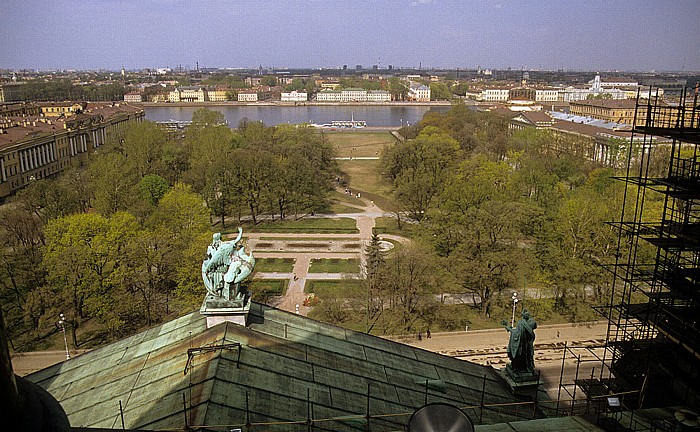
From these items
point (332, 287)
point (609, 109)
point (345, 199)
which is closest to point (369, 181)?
point (345, 199)

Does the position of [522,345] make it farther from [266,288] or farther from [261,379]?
[266,288]

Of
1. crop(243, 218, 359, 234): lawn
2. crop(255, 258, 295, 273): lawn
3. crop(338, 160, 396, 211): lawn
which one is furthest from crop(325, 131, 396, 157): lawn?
crop(255, 258, 295, 273): lawn

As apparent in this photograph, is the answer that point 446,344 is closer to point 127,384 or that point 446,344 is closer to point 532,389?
point 532,389

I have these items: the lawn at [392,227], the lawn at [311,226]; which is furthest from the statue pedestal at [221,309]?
the lawn at [311,226]

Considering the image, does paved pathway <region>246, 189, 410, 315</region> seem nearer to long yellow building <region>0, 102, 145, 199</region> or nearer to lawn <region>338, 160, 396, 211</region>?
lawn <region>338, 160, 396, 211</region>

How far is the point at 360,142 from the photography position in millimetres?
156500

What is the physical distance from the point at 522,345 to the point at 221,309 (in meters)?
10.4

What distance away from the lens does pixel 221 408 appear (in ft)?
47.3

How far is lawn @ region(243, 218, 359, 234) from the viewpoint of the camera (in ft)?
226

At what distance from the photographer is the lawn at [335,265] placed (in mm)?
55031

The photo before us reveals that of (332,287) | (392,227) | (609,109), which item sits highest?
(609,109)

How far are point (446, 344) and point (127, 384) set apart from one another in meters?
27.6

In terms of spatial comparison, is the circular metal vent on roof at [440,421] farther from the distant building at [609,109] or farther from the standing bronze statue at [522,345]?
the distant building at [609,109]

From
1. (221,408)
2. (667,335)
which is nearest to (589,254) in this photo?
(667,335)
